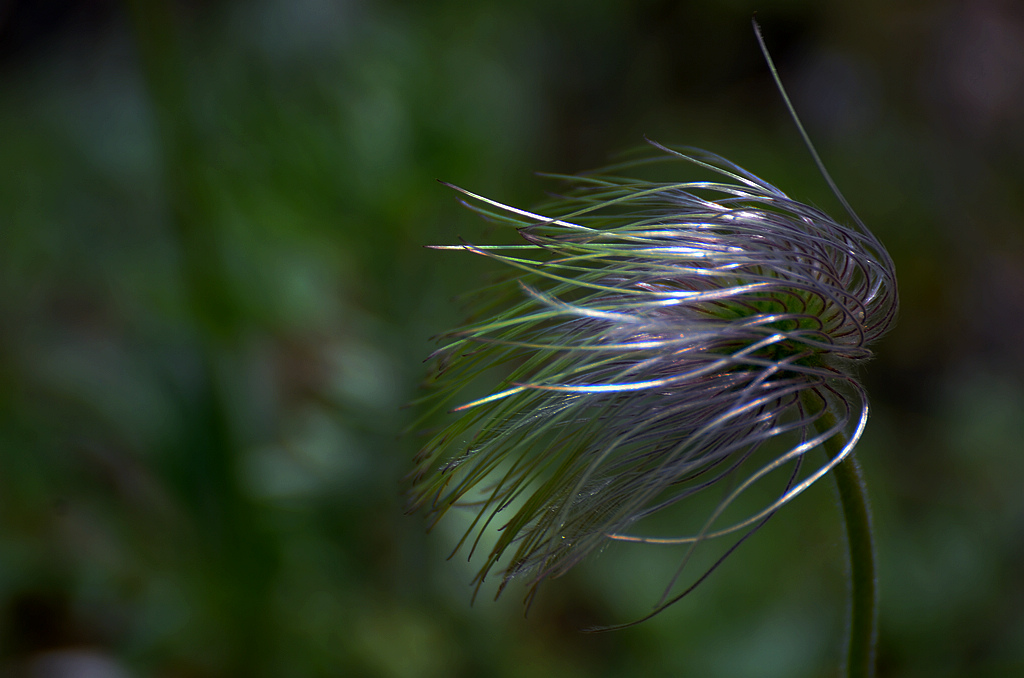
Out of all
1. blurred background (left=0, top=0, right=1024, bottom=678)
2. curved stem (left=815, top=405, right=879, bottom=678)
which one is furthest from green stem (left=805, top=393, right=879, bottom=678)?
blurred background (left=0, top=0, right=1024, bottom=678)

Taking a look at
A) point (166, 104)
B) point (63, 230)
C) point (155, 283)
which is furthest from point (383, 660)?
point (63, 230)

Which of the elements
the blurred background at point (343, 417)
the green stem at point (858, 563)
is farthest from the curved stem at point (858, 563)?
the blurred background at point (343, 417)

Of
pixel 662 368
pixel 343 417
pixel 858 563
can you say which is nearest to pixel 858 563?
pixel 858 563

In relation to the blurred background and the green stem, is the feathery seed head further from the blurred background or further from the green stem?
the blurred background

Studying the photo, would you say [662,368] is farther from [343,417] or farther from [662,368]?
[343,417]

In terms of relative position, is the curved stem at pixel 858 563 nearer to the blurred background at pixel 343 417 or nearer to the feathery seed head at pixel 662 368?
the feathery seed head at pixel 662 368

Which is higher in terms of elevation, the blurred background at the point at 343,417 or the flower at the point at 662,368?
the flower at the point at 662,368

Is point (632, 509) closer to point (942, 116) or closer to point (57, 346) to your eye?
point (57, 346)
